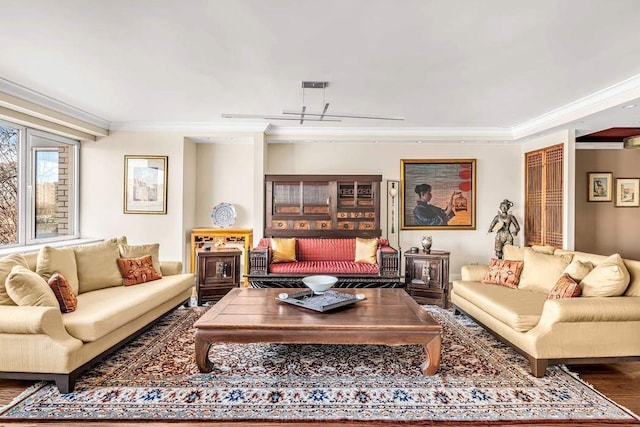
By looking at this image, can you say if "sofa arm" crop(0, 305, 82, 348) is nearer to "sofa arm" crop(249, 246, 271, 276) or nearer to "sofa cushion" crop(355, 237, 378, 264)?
"sofa arm" crop(249, 246, 271, 276)

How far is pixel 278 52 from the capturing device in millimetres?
3020

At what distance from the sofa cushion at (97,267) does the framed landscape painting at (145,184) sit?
178 cm

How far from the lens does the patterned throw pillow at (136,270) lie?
378cm

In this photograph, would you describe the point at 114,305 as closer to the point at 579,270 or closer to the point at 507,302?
the point at 507,302

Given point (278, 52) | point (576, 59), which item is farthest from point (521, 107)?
point (278, 52)

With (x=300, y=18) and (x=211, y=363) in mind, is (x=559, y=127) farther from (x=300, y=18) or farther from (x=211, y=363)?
(x=211, y=363)

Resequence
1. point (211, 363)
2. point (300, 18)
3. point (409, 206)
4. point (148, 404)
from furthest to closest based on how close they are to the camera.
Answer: point (409, 206) < point (211, 363) < point (300, 18) < point (148, 404)

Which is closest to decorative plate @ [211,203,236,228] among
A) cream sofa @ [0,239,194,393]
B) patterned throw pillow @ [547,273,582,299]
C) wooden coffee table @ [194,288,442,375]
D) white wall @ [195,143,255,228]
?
white wall @ [195,143,255,228]

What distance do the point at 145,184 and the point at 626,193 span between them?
817 centimetres

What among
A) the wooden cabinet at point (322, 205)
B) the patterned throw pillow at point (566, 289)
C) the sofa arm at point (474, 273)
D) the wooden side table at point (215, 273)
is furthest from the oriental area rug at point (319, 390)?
the wooden cabinet at point (322, 205)

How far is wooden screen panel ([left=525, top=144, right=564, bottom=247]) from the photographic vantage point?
5164mm

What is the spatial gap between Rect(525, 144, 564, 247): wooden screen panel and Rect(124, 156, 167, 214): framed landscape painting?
19.6 ft

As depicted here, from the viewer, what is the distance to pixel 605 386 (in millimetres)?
2518

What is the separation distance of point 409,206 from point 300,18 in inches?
165
